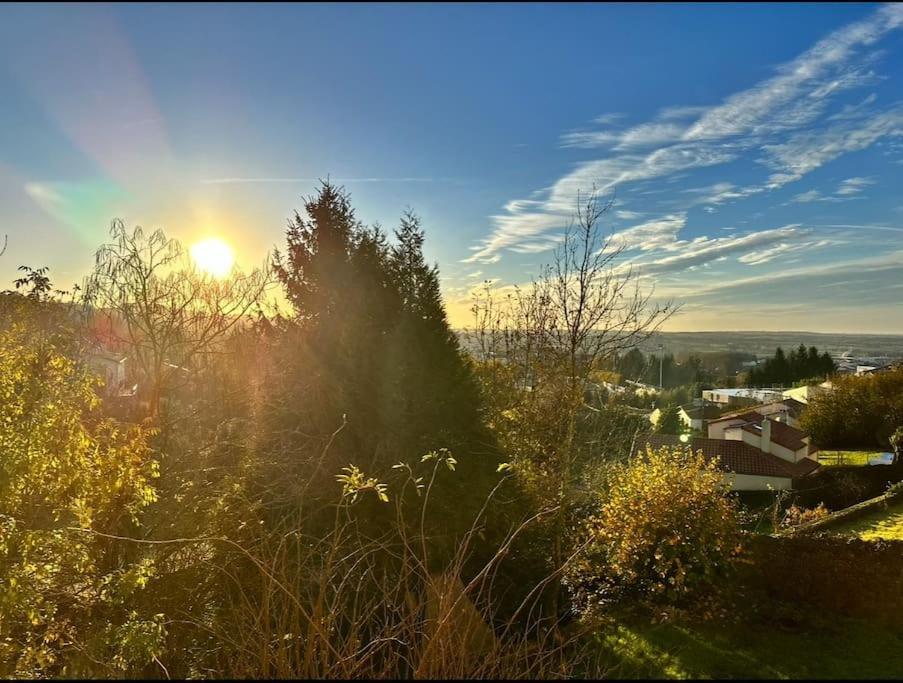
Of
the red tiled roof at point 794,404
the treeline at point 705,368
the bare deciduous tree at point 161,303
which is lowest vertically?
the red tiled roof at point 794,404

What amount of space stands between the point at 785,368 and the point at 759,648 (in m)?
47.4

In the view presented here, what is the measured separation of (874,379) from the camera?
2644cm

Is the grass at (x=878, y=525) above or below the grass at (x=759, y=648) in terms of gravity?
below

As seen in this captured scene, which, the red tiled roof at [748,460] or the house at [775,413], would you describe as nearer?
the red tiled roof at [748,460]

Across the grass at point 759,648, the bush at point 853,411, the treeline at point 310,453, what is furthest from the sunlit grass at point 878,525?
the bush at point 853,411

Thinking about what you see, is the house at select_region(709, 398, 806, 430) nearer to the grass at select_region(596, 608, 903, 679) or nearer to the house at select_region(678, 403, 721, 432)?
the house at select_region(678, 403, 721, 432)

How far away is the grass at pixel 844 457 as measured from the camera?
73.0 feet

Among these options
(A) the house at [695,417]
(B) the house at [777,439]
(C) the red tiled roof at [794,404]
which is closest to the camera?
(B) the house at [777,439]

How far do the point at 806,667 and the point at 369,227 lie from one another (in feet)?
29.0

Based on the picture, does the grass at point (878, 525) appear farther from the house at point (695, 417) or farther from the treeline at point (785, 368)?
the treeline at point (785, 368)

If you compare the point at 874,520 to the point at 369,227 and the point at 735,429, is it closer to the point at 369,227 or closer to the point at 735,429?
the point at 369,227

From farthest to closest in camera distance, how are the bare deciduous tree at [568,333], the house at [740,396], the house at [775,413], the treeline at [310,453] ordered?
the house at [740,396] → the house at [775,413] → the bare deciduous tree at [568,333] → the treeline at [310,453]

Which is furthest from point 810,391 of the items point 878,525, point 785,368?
point 878,525

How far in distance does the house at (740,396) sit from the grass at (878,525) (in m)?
24.4
